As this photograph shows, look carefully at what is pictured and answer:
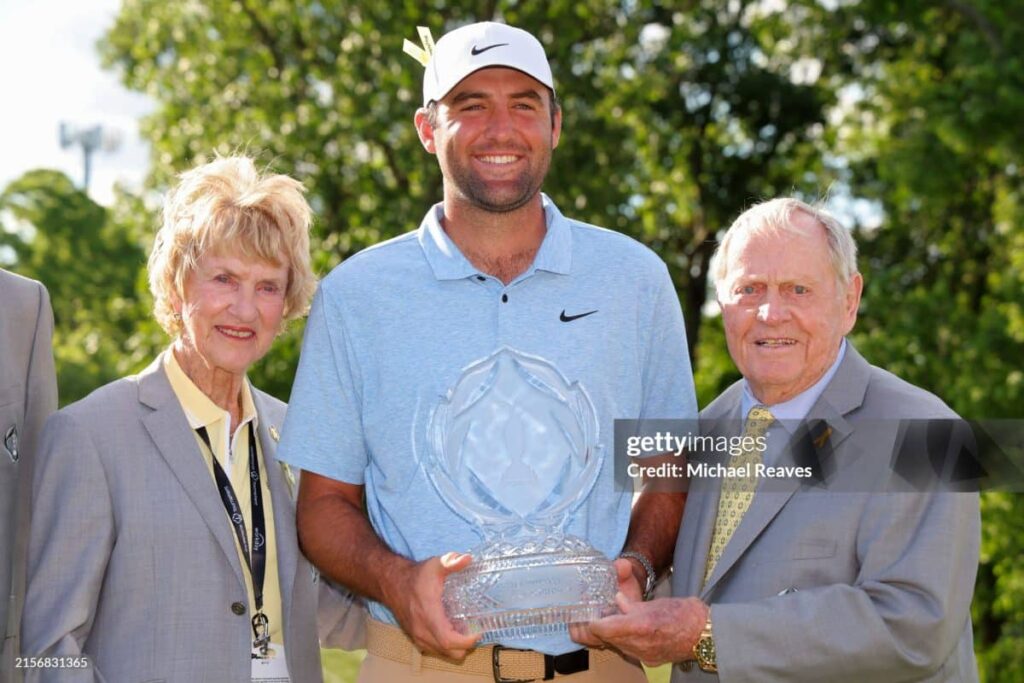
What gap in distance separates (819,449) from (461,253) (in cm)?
116

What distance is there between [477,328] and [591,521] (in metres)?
0.63

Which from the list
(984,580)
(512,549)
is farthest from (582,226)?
(984,580)

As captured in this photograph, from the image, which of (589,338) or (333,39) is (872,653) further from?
(333,39)

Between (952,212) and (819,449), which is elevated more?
(952,212)

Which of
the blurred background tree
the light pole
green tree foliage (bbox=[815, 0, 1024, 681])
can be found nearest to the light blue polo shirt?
the blurred background tree

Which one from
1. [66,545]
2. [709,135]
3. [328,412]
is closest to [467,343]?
[328,412]

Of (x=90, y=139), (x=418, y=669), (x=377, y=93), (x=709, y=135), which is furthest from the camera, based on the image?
(x=90, y=139)

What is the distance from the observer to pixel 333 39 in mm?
14445

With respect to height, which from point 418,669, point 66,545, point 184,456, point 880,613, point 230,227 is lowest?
point 418,669

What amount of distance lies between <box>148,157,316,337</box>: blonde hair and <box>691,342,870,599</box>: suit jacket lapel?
1.55 meters

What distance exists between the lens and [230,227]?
390 cm

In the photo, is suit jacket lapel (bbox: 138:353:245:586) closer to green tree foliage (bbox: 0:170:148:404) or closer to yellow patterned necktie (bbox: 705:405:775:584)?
yellow patterned necktie (bbox: 705:405:775:584)

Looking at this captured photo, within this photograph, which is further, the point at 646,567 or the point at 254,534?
the point at 254,534

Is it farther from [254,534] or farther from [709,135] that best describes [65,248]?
[254,534]
